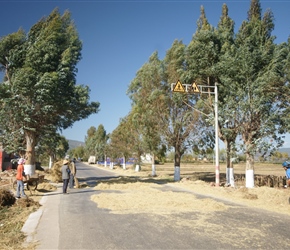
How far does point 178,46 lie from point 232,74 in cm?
773

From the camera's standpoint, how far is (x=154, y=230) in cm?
768

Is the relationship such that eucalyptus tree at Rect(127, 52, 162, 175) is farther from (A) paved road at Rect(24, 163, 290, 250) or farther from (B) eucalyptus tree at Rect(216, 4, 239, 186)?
(A) paved road at Rect(24, 163, 290, 250)

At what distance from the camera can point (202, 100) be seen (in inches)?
858

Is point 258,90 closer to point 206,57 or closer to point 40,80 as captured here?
point 206,57

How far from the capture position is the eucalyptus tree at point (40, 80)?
57.9 feet

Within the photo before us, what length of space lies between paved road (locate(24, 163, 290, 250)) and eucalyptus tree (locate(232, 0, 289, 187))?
9438mm

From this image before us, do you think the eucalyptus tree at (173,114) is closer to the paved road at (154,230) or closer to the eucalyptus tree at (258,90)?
the eucalyptus tree at (258,90)

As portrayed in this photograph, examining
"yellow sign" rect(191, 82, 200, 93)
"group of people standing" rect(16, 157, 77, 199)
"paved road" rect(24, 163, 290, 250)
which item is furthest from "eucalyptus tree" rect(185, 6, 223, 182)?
"paved road" rect(24, 163, 290, 250)

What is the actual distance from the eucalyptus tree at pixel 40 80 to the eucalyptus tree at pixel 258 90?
37.4 feet

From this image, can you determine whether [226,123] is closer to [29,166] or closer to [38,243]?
[29,166]

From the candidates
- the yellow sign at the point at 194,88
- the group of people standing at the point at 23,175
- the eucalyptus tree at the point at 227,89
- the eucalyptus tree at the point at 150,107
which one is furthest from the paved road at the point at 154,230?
the eucalyptus tree at the point at 150,107

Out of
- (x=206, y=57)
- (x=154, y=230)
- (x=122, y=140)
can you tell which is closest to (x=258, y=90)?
(x=206, y=57)

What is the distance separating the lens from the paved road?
648 cm

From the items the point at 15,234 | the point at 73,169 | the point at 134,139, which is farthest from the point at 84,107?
the point at 134,139
